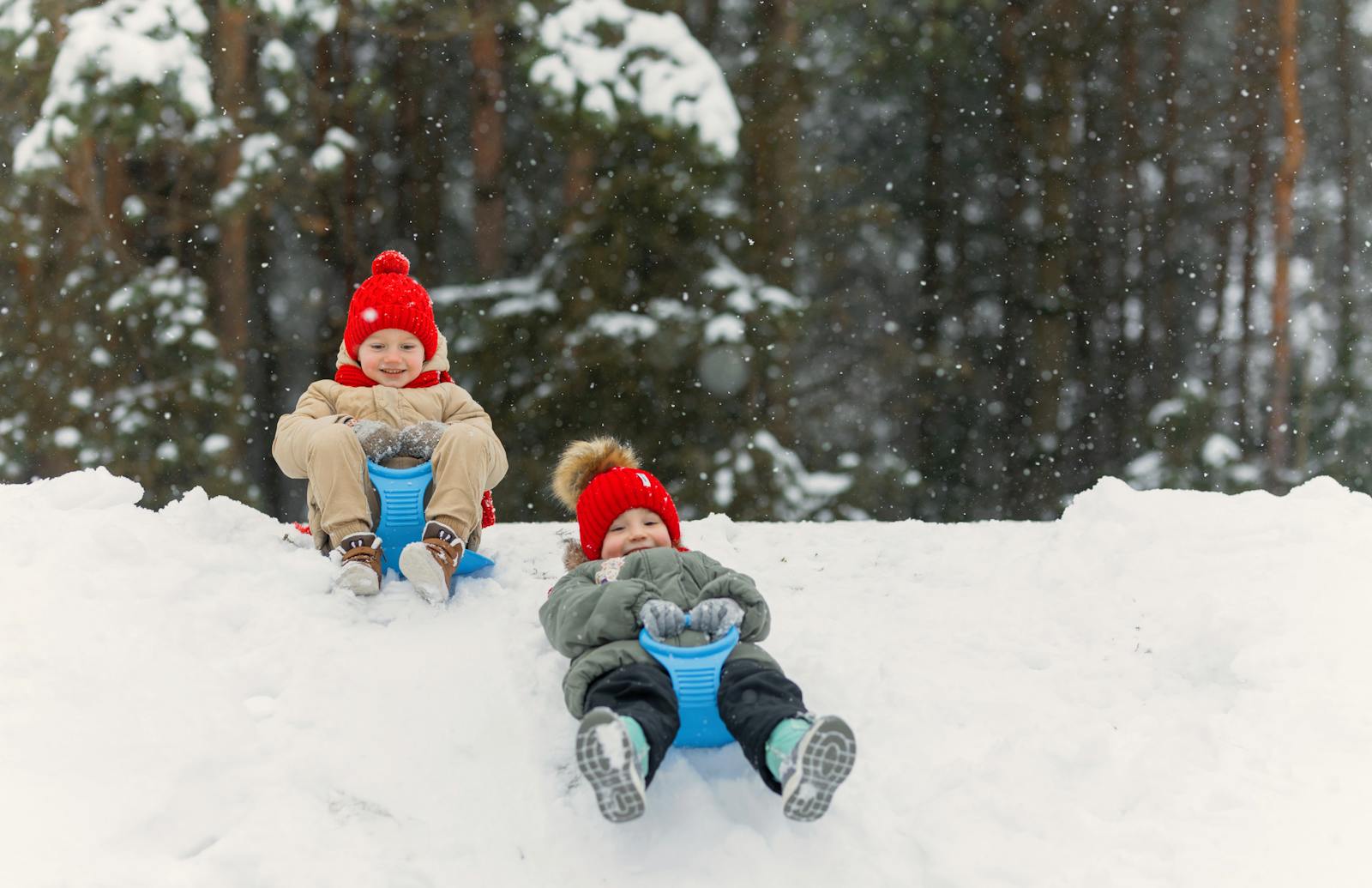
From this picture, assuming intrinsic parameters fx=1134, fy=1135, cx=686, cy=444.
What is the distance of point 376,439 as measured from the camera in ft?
14.0

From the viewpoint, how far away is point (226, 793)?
2.70 metres

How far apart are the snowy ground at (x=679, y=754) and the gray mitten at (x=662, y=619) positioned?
13.1 inches

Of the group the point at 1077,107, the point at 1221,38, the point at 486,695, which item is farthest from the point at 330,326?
the point at 1221,38

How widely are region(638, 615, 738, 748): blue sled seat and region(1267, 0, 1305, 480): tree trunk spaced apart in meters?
10.5

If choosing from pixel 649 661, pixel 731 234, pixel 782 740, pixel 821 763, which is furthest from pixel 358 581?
pixel 731 234

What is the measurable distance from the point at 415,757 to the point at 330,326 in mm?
7498

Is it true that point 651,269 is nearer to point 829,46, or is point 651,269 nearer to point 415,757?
point 829,46

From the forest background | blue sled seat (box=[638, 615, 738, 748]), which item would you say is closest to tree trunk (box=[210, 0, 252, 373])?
the forest background

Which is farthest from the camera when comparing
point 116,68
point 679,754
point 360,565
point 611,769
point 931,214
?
point 931,214

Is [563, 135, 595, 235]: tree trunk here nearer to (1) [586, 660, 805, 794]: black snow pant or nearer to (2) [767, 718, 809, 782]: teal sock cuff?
(1) [586, 660, 805, 794]: black snow pant

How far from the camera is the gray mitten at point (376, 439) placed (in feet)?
13.9

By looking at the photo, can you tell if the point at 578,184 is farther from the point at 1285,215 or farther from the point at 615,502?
the point at 1285,215

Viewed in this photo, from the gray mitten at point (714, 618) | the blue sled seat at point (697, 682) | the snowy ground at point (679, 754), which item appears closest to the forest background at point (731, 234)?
the snowy ground at point (679, 754)

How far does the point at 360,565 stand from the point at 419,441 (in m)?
0.60
